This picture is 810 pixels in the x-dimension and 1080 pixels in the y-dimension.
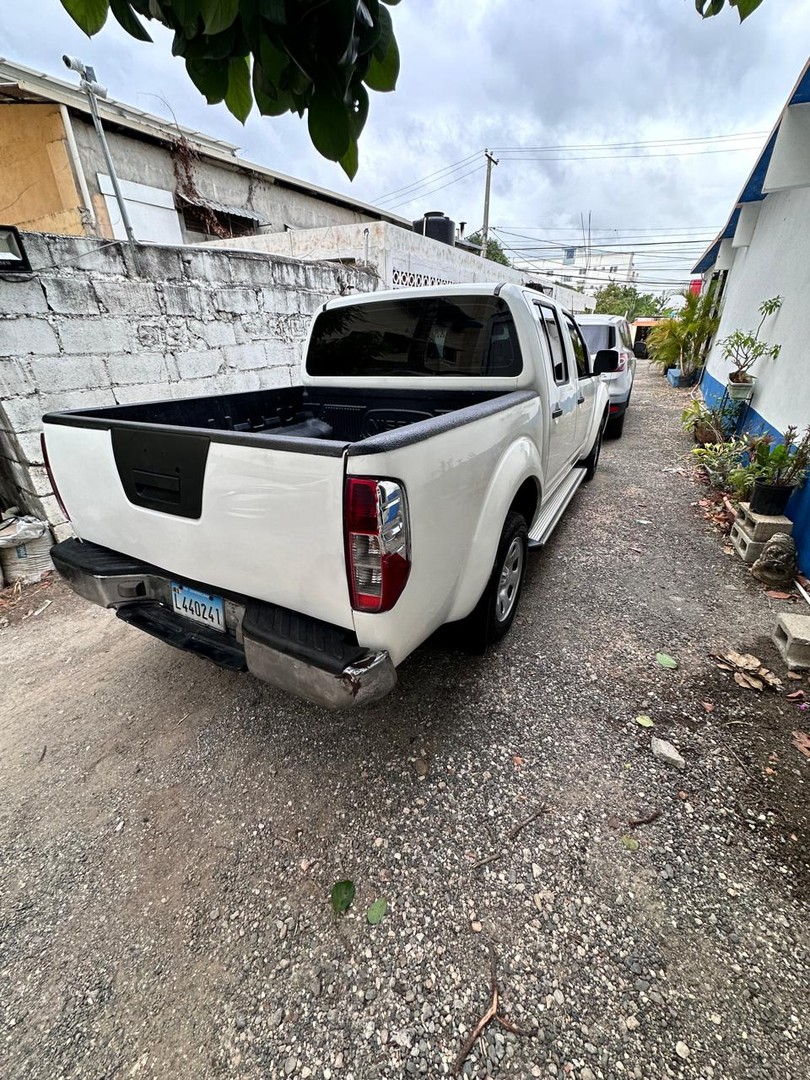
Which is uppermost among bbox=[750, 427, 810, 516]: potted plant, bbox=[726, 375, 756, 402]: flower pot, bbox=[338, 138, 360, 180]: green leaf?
bbox=[338, 138, 360, 180]: green leaf

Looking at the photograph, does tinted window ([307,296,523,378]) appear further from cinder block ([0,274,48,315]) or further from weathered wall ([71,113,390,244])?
weathered wall ([71,113,390,244])

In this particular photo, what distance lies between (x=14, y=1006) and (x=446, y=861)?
135cm

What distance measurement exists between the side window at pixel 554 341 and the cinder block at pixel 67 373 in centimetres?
352

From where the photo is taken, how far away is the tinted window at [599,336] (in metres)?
7.39

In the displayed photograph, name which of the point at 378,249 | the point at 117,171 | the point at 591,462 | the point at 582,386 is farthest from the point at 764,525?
the point at 117,171

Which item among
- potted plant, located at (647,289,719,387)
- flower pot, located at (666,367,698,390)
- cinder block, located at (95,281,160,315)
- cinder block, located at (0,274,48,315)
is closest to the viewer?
cinder block, located at (0,274,48,315)

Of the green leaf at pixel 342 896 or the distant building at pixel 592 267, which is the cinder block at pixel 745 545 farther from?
the distant building at pixel 592 267

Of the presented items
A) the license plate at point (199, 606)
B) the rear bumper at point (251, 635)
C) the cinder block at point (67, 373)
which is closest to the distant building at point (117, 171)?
the cinder block at point (67, 373)

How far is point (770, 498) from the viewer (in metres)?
3.57

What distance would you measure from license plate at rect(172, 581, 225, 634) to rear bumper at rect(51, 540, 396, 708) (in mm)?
32

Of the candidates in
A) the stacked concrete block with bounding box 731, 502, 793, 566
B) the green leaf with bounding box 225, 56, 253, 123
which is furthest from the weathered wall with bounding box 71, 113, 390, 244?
the stacked concrete block with bounding box 731, 502, 793, 566

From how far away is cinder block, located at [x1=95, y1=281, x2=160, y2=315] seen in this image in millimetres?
3752

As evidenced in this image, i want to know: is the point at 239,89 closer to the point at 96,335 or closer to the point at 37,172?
the point at 96,335

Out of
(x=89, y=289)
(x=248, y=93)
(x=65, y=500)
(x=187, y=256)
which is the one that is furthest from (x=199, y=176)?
(x=248, y=93)
